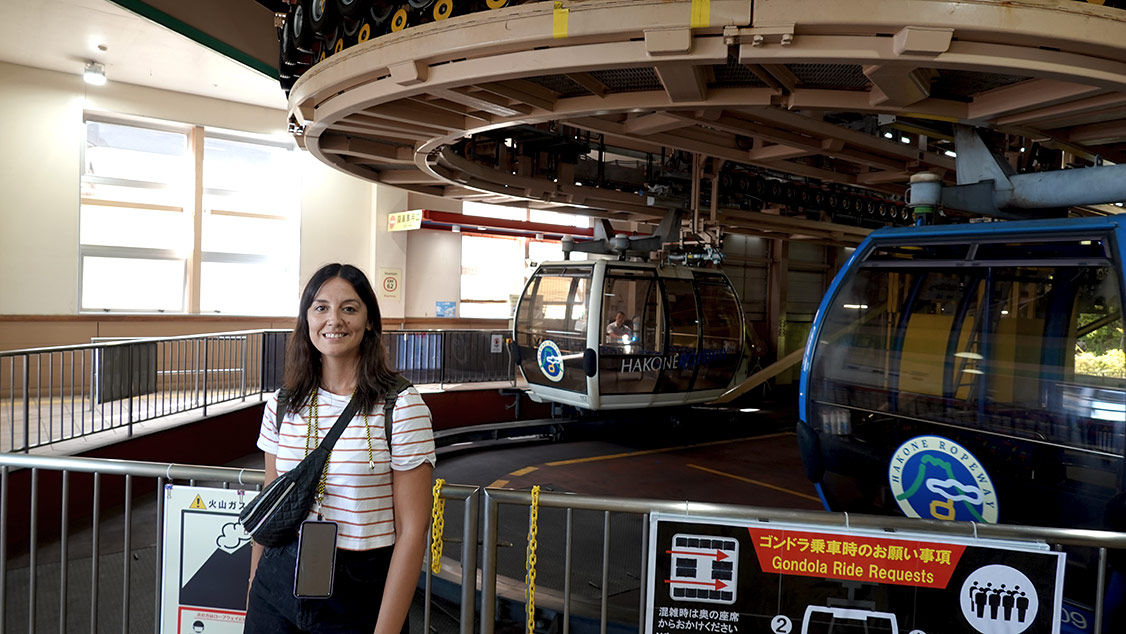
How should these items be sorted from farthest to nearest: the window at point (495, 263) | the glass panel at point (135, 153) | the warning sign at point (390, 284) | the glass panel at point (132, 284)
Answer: the window at point (495, 263)
the warning sign at point (390, 284)
the glass panel at point (132, 284)
the glass panel at point (135, 153)

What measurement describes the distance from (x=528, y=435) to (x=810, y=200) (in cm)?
590

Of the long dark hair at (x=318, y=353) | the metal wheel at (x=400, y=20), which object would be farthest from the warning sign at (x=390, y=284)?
the long dark hair at (x=318, y=353)

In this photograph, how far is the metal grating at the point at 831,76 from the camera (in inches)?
165

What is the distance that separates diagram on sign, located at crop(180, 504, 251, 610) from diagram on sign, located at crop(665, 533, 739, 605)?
1.54 meters

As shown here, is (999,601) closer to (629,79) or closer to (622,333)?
(629,79)

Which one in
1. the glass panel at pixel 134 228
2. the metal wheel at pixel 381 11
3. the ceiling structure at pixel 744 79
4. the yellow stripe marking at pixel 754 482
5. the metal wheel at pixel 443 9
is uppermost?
the metal wheel at pixel 381 11

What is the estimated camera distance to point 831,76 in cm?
437

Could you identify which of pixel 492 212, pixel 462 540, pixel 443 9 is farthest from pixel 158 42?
pixel 462 540

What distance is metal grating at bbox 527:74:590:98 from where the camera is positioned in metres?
4.82

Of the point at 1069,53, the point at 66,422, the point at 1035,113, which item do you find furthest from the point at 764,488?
the point at 66,422

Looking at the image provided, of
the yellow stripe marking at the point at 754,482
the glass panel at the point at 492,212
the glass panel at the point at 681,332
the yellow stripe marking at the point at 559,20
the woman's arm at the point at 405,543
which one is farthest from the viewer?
the glass panel at the point at 492,212

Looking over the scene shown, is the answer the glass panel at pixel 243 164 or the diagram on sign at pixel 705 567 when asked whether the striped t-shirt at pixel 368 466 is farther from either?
the glass panel at pixel 243 164

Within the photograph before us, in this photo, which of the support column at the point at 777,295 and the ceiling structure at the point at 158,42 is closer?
the ceiling structure at the point at 158,42

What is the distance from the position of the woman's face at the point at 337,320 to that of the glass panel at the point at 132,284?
1237cm
